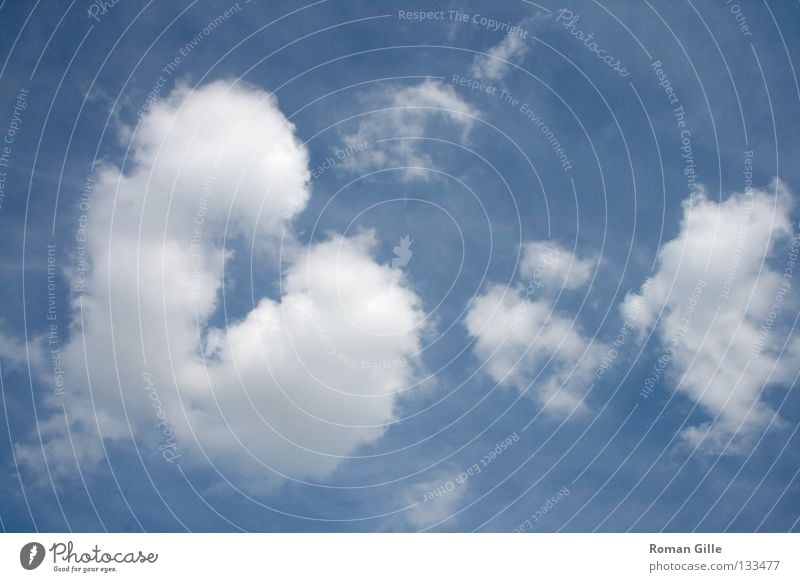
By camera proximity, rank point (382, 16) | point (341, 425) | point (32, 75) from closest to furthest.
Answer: point (32, 75) → point (382, 16) → point (341, 425)

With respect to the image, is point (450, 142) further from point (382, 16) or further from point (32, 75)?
point (32, 75)

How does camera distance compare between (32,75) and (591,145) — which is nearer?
(32,75)
